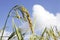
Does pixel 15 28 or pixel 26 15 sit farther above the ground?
pixel 26 15

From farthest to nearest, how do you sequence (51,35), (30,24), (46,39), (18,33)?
1. (46,39)
2. (51,35)
3. (18,33)
4. (30,24)

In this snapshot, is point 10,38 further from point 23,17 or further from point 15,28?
point 23,17

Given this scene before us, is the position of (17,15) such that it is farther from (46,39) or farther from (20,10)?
(46,39)

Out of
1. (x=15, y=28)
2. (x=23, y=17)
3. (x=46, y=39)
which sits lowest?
(x=46, y=39)

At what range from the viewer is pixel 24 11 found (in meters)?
2.02

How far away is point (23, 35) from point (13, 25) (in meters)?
0.18

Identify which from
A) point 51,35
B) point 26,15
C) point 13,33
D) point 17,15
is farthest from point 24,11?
point 51,35

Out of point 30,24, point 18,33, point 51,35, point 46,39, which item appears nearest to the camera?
point 30,24

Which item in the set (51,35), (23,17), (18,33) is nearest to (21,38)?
(18,33)

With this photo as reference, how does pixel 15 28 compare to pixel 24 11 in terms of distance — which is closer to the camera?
pixel 24 11

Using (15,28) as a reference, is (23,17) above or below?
above

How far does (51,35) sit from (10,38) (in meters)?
0.87

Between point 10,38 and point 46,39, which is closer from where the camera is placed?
point 10,38

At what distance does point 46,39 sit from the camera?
3049 mm
